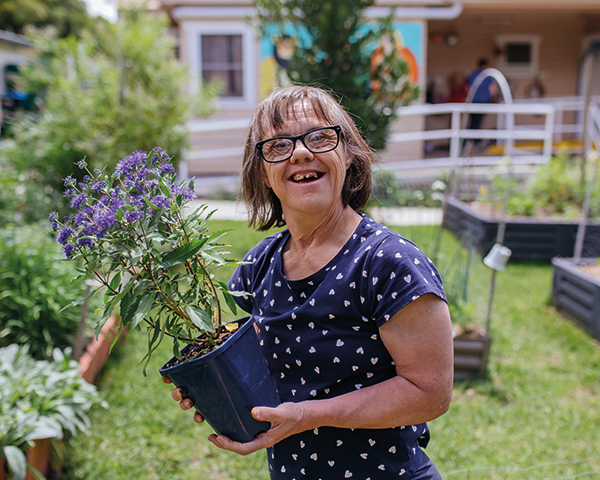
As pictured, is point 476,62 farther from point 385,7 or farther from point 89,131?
point 89,131

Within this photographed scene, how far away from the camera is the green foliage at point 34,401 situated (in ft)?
7.59

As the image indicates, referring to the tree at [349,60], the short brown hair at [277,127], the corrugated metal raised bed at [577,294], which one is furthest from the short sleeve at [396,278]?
the corrugated metal raised bed at [577,294]

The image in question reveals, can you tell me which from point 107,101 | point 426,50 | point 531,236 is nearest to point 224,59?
point 426,50

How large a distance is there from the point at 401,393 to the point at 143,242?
718 mm

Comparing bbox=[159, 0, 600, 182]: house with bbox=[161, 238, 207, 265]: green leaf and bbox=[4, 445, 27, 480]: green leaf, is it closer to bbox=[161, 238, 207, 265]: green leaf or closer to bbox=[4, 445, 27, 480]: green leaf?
bbox=[4, 445, 27, 480]: green leaf

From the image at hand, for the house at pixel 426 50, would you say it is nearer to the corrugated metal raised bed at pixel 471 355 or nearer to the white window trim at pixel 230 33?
the white window trim at pixel 230 33

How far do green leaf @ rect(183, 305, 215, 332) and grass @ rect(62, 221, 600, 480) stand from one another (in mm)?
1849

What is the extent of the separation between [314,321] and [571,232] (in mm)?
5772

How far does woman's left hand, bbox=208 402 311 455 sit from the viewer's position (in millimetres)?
1214

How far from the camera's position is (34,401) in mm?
2568

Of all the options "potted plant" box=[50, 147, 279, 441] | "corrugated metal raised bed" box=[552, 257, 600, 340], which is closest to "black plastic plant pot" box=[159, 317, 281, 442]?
"potted plant" box=[50, 147, 279, 441]

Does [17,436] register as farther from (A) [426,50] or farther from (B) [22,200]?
(A) [426,50]

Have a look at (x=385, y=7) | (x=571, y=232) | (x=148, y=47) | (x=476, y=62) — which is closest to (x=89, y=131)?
(x=148, y=47)

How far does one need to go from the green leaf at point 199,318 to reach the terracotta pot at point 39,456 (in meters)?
A: 1.73
